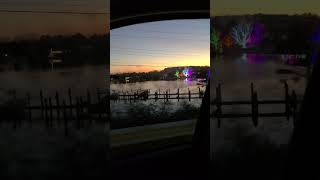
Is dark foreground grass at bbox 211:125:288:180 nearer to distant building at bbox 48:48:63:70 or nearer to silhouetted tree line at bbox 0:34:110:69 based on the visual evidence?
silhouetted tree line at bbox 0:34:110:69

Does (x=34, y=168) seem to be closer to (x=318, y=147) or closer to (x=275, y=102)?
(x=275, y=102)

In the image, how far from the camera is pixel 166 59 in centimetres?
589

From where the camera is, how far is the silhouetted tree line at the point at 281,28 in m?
4.82

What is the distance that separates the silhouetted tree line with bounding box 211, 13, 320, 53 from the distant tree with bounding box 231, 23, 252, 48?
0.04 metres

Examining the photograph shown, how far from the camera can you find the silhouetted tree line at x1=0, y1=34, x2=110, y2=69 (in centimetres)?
483

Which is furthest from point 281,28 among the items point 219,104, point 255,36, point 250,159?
point 250,159

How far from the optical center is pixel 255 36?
486 cm

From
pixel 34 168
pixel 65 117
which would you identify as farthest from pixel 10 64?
pixel 34 168

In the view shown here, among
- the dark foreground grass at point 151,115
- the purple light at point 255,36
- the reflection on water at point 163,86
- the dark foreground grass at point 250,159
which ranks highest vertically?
the purple light at point 255,36

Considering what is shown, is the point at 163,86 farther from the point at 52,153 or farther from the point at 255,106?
the point at 52,153

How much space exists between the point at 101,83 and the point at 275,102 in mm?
1711

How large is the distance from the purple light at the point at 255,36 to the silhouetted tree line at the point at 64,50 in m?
1.40

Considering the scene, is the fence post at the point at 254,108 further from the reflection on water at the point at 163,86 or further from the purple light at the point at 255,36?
the reflection on water at the point at 163,86

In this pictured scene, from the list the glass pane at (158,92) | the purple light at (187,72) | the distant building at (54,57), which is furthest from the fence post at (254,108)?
the distant building at (54,57)
